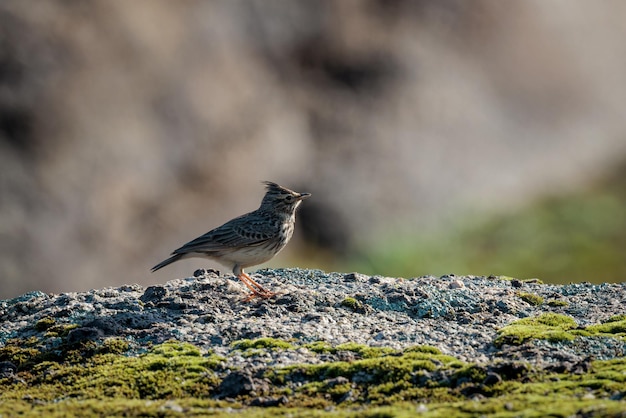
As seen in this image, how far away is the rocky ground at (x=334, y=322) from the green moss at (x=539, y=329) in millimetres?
14

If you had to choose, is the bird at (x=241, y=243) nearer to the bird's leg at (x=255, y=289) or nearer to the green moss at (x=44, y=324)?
the bird's leg at (x=255, y=289)

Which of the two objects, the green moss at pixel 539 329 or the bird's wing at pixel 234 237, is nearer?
the green moss at pixel 539 329

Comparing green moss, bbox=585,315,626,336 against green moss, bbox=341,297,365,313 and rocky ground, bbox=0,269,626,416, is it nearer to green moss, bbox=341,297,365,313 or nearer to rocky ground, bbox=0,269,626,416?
rocky ground, bbox=0,269,626,416

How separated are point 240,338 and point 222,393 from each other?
6.04 ft

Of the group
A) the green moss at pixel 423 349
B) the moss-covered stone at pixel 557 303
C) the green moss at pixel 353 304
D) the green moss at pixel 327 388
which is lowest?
the green moss at pixel 327 388

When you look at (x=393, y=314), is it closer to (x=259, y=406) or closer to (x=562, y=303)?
(x=562, y=303)

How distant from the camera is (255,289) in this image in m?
15.0

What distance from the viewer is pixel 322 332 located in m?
12.7

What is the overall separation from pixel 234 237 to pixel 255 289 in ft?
5.11

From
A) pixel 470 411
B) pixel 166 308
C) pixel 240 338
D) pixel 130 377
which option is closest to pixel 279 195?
pixel 166 308

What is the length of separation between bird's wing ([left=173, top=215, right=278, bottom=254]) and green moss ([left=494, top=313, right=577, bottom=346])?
4.85m

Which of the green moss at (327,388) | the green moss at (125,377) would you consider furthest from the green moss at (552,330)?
the green moss at (125,377)

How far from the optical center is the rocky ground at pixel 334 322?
37.8 feet

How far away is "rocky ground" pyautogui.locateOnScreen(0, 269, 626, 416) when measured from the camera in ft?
37.8
